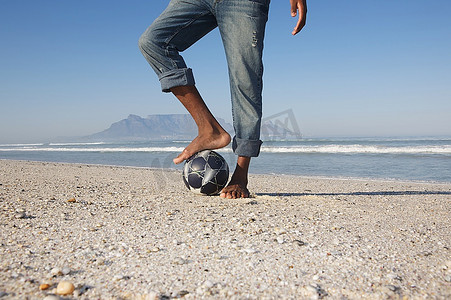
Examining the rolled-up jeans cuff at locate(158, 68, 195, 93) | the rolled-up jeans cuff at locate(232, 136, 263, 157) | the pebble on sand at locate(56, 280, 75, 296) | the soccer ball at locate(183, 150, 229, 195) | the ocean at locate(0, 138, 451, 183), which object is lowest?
the ocean at locate(0, 138, 451, 183)

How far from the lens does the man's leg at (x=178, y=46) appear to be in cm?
302

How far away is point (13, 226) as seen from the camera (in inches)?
77.0

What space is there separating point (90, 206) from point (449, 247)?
2.38m

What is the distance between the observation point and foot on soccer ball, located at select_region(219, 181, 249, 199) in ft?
10.5

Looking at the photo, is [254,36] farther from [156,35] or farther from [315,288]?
[315,288]

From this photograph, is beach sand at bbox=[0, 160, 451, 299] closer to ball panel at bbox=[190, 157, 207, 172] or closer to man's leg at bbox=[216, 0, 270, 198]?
ball panel at bbox=[190, 157, 207, 172]

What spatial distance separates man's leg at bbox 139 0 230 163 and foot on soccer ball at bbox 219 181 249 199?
0.61m

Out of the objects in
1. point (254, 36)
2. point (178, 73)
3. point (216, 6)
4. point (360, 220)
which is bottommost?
point (360, 220)

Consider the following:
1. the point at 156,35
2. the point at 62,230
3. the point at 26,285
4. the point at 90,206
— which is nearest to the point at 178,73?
the point at 156,35

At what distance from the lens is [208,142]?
3.26m

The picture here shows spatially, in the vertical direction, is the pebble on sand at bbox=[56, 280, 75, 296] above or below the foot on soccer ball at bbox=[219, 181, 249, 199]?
above

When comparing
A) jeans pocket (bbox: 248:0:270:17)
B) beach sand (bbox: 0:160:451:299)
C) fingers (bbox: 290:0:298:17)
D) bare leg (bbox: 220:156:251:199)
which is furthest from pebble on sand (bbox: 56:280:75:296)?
fingers (bbox: 290:0:298:17)

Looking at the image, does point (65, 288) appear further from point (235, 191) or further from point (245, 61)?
point (245, 61)

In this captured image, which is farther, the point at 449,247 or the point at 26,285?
the point at 449,247
